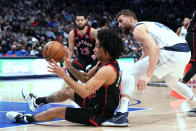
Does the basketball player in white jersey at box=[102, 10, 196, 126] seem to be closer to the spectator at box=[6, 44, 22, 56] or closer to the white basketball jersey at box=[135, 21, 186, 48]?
the white basketball jersey at box=[135, 21, 186, 48]

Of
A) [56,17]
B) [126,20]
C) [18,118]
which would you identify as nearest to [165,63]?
[126,20]

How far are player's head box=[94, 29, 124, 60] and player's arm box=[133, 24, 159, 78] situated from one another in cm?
40

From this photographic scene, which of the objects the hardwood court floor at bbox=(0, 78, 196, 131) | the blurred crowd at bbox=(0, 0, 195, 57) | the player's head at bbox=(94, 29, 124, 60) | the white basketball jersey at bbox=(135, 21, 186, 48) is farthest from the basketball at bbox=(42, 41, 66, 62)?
the blurred crowd at bbox=(0, 0, 195, 57)

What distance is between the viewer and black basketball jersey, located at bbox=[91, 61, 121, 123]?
407 cm

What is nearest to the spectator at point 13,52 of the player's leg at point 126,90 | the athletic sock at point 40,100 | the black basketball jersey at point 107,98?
the athletic sock at point 40,100

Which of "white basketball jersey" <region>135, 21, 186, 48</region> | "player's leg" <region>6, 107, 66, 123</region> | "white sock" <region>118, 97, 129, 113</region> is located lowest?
"player's leg" <region>6, 107, 66, 123</region>

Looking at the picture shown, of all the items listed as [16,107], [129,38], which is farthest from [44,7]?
[16,107]

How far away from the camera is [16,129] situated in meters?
3.92

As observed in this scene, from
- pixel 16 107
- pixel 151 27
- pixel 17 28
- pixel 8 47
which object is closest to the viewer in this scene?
pixel 151 27

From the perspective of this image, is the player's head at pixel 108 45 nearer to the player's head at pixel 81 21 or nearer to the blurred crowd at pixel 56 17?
the player's head at pixel 81 21

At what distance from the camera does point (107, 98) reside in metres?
4.08

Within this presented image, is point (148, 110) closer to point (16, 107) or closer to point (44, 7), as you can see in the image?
point (16, 107)

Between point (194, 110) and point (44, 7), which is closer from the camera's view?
point (194, 110)

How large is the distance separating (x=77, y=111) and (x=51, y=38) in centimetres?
1355
